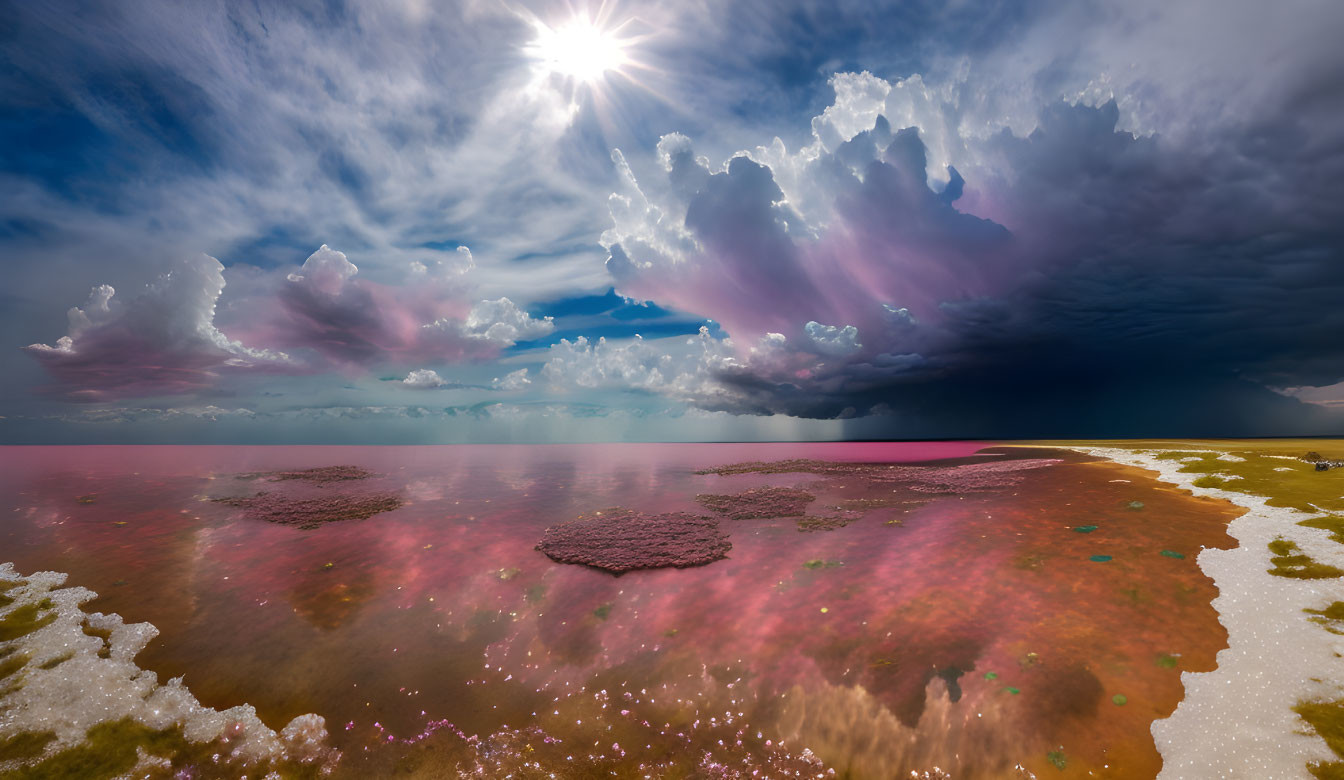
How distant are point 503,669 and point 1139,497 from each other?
34.4m

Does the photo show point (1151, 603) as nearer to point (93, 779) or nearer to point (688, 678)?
point (688, 678)

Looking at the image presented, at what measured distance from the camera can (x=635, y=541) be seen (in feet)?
75.0

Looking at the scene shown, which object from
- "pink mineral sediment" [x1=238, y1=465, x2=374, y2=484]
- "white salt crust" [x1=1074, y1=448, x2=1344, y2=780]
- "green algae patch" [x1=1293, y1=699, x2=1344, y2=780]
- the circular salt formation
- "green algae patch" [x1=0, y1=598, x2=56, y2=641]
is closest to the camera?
"green algae patch" [x1=1293, y1=699, x2=1344, y2=780]

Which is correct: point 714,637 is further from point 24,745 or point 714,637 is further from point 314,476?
point 314,476

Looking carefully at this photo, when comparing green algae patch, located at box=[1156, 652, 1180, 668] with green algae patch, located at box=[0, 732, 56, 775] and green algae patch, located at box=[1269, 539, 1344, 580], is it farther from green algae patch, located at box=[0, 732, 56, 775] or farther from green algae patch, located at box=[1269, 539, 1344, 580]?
green algae patch, located at box=[0, 732, 56, 775]

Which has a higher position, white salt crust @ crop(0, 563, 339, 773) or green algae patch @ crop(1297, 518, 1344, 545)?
green algae patch @ crop(1297, 518, 1344, 545)

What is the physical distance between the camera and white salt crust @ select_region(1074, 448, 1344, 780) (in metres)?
8.16

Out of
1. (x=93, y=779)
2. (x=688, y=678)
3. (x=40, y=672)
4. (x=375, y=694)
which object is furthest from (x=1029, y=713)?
(x=40, y=672)

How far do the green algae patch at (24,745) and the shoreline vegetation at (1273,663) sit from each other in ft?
73.6

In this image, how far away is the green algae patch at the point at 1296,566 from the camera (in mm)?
13938

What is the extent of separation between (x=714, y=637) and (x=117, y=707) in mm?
14817

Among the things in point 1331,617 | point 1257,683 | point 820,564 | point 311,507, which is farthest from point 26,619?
point 1331,617

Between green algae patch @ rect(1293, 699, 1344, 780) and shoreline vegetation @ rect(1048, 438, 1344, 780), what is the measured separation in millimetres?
17

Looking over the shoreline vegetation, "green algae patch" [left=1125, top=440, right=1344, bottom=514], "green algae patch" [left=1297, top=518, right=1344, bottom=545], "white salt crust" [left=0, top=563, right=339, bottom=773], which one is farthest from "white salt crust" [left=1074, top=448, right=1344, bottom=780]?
"white salt crust" [left=0, top=563, right=339, bottom=773]
